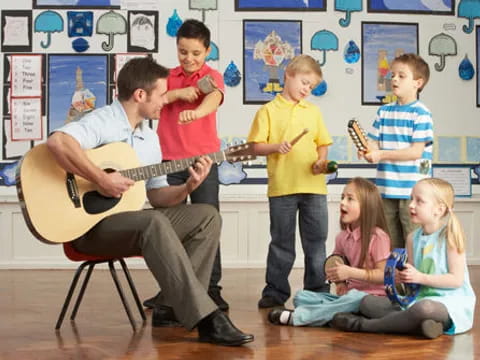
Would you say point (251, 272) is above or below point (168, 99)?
below

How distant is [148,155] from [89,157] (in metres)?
0.38

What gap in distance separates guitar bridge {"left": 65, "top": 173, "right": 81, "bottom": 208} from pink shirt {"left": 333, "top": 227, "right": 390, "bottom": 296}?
127cm

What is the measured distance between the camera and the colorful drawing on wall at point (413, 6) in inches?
271

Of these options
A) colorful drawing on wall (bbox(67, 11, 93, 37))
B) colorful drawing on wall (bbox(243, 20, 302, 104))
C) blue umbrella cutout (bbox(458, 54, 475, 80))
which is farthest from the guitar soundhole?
blue umbrella cutout (bbox(458, 54, 475, 80))

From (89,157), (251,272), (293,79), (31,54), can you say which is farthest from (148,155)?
(31,54)

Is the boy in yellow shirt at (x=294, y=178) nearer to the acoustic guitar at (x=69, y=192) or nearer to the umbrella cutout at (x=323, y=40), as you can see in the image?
the acoustic guitar at (x=69, y=192)

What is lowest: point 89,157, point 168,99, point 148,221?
point 148,221

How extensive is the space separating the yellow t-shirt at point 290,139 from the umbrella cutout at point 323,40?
2335 mm

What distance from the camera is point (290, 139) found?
4.52 metres

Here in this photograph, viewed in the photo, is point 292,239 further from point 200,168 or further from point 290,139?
A: point 200,168

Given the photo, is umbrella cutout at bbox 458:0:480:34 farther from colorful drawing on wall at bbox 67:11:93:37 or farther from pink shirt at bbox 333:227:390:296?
pink shirt at bbox 333:227:390:296

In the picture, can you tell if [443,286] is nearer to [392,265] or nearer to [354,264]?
[392,265]

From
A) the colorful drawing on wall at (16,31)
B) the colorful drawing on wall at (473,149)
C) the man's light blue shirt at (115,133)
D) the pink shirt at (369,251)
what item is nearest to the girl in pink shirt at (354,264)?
the pink shirt at (369,251)

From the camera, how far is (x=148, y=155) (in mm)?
3887
